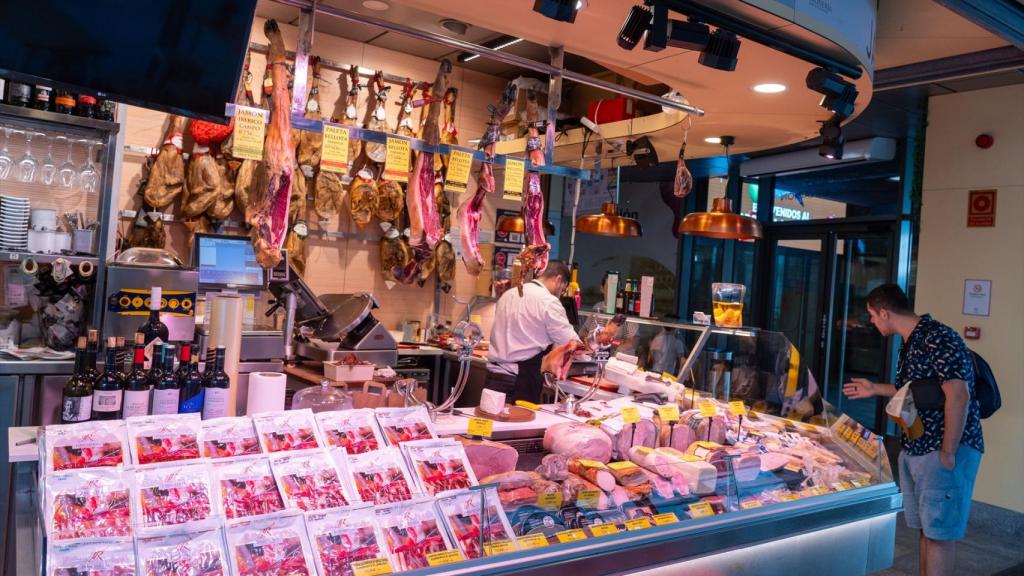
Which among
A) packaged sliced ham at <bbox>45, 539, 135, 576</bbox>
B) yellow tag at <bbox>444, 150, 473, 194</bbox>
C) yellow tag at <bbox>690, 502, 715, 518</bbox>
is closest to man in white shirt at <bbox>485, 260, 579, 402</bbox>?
yellow tag at <bbox>444, 150, 473, 194</bbox>

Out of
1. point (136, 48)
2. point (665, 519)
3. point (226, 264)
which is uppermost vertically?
point (136, 48)

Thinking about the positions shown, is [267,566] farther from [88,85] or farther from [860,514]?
[860,514]

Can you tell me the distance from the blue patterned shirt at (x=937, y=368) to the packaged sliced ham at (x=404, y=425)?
293 cm

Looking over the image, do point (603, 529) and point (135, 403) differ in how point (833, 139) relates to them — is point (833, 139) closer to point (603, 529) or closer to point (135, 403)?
point (603, 529)

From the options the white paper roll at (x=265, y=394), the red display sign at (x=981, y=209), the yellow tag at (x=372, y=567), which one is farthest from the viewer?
the red display sign at (x=981, y=209)

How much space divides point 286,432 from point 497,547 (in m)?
0.72

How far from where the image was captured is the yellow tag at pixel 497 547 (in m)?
2.09

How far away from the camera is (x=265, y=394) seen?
101 inches

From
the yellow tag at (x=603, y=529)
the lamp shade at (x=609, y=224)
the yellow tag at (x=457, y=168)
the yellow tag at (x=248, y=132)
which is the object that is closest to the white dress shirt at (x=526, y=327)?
the lamp shade at (x=609, y=224)

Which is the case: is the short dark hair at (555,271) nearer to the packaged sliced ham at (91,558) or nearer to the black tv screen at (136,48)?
the black tv screen at (136,48)

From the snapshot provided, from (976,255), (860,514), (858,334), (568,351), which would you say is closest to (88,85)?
(568,351)

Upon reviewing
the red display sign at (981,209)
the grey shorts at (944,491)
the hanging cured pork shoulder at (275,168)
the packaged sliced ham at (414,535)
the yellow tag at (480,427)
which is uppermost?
the red display sign at (981,209)

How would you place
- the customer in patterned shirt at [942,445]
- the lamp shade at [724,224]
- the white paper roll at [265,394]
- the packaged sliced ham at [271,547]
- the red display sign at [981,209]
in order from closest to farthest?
the packaged sliced ham at [271,547], the white paper roll at [265,394], the customer in patterned shirt at [942,445], the lamp shade at [724,224], the red display sign at [981,209]

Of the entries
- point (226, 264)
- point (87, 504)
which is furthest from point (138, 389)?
point (226, 264)
